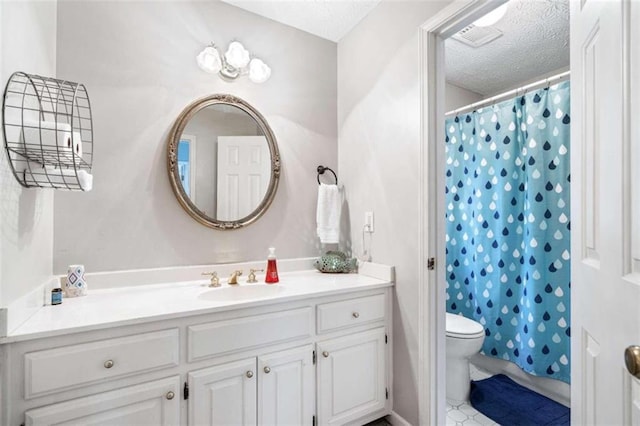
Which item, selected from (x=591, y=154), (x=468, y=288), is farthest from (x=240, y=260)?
(x=468, y=288)

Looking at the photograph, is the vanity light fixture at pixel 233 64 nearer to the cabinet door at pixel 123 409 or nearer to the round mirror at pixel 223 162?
the round mirror at pixel 223 162

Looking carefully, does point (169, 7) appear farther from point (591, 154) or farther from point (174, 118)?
Result: point (591, 154)

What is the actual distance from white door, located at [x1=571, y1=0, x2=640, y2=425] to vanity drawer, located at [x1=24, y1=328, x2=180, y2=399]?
51.4 inches

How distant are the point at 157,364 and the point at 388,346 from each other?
3.83ft

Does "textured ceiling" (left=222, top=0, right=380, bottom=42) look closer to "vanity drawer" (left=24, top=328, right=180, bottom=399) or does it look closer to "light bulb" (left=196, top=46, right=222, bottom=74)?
"light bulb" (left=196, top=46, right=222, bottom=74)

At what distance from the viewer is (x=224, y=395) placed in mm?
1274

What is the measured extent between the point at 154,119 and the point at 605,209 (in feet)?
6.21

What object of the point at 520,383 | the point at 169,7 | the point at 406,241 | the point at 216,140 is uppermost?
the point at 169,7

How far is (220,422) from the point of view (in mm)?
1259

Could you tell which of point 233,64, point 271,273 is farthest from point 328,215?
point 233,64

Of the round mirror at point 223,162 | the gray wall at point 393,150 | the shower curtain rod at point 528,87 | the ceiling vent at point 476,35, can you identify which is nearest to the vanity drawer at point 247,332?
the gray wall at point 393,150

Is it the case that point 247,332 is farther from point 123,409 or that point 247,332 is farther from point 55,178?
point 55,178

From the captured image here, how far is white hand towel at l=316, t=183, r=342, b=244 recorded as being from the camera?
80.5 inches

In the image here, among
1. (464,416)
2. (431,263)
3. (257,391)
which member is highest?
(431,263)
